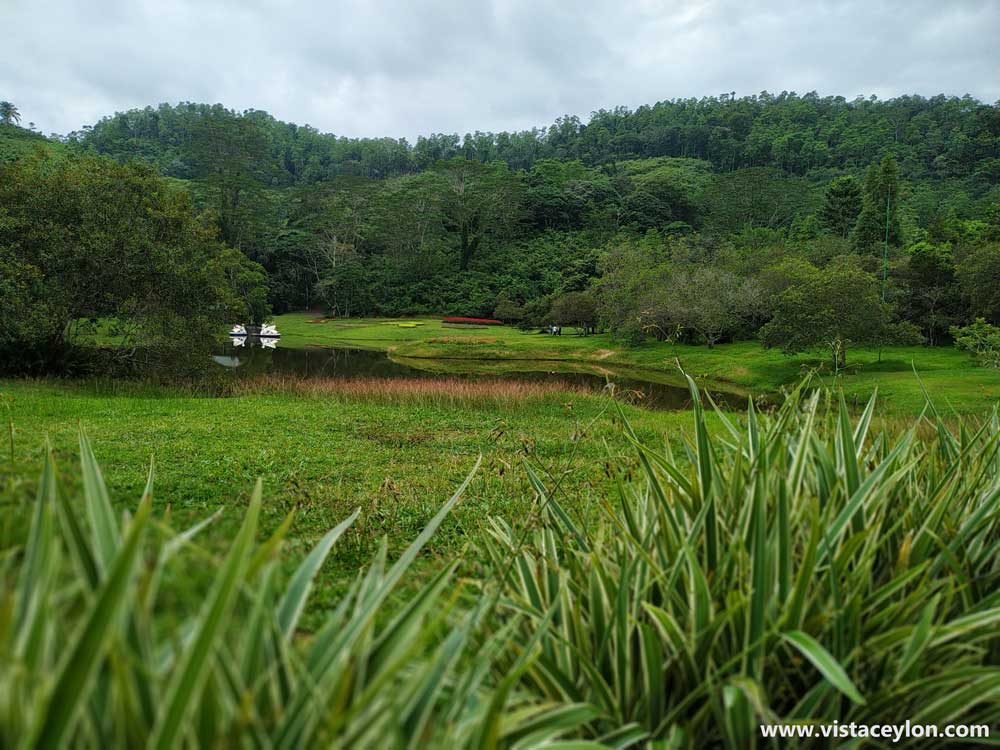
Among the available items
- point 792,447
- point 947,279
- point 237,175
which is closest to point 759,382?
point 947,279

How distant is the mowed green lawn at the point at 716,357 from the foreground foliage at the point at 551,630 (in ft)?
31.8

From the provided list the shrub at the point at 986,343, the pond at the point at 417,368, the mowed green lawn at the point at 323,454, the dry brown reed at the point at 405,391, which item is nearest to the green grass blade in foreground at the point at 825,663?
the mowed green lawn at the point at 323,454

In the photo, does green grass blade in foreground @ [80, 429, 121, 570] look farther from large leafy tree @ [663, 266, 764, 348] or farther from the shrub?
large leafy tree @ [663, 266, 764, 348]

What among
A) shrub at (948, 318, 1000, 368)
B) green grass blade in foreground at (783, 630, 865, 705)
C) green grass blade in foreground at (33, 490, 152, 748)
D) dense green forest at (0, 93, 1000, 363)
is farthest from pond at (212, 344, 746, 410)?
green grass blade in foreground at (33, 490, 152, 748)

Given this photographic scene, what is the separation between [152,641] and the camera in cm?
91

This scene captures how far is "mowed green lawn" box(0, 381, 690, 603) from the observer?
346cm

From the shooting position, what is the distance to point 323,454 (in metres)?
7.66

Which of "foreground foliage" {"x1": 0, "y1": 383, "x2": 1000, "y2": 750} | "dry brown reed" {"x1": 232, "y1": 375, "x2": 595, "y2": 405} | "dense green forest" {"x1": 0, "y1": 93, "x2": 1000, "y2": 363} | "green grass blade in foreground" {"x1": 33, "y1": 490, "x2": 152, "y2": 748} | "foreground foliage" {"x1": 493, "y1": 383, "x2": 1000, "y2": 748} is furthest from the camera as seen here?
"dense green forest" {"x1": 0, "y1": 93, "x2": 1000, "y2": 363}

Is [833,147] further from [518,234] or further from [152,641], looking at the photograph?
[152,641]

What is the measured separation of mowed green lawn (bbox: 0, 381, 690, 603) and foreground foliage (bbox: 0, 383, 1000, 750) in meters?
0.17

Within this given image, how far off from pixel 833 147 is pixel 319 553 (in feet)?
338

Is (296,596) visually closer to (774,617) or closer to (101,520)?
(101,520)

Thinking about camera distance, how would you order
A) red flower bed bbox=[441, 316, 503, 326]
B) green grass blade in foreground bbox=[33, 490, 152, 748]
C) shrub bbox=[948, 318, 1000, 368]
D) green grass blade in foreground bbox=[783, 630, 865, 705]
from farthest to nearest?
red flower bed bbox=[441, 316, 503, 326] → shrub bbox=[948, 318, 1000, 368] → green grass blade in foreground bbox=[783, 630, 865, 705] → green grass blade in foreground bbox=[33, 490, 152, 748]

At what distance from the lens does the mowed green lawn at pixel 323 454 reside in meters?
3.46
